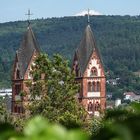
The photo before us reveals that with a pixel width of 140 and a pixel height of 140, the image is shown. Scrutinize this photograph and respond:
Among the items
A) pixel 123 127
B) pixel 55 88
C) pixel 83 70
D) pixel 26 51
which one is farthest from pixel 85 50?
pixel 123 127

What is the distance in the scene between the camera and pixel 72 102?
35875 mm

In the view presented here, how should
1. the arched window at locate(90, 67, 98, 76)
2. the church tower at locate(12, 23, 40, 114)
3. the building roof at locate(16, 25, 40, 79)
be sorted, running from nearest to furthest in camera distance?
1. the church tower at locate(12, 23, 40, 114)
2. the building roof at locate(16, 25, 40, 79)
3. the arched window at locate(90, 67, 98, 76)

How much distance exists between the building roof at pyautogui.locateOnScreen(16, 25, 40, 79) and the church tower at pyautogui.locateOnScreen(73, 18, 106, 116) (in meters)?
3.52

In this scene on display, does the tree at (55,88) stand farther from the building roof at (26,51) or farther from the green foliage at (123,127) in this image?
the green foliage at (123,127)

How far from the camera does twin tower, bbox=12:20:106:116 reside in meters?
58.5

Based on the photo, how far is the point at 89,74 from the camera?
62.7 m

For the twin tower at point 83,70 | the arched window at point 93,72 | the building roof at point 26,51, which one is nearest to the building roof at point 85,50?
the twin tower at point 83,70

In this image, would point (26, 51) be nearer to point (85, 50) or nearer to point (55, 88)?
point (85, 50)

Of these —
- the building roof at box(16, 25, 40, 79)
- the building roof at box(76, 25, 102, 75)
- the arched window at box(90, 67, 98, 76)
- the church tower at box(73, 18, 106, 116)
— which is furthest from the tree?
the arched window at box(90, 67, 98, 76)

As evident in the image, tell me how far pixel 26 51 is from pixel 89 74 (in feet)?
23.1

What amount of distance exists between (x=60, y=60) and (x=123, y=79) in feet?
407

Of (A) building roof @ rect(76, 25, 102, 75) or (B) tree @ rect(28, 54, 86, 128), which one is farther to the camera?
(A) building roof @ rect(76, 25, 102, 75)

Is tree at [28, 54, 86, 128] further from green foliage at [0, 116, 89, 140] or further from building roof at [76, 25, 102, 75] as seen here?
green foliage at [0, 116, 89, 140]

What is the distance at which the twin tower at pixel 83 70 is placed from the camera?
58500mm
